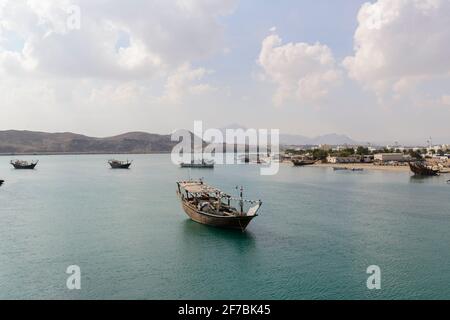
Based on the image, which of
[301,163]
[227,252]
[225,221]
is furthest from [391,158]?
[227,252]

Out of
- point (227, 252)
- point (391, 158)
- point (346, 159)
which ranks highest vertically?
point (391, 158)

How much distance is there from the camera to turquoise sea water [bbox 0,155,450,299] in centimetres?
2184

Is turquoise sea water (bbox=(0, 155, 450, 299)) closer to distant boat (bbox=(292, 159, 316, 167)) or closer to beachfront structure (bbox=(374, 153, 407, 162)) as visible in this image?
beachfront structure (bbox=(374, 153, 407, 162))

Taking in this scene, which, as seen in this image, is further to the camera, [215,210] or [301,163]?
[301,163]

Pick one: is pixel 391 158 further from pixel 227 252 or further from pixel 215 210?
pixel 227 252

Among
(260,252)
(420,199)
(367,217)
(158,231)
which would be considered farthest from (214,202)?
(420,199)

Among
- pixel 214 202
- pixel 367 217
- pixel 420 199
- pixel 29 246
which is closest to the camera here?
pixel 29 246

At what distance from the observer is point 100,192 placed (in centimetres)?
6619

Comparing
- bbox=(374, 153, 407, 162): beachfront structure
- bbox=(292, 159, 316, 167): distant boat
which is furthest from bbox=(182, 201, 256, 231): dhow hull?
bbox=(374, 153, 407, 162): beachfront structure

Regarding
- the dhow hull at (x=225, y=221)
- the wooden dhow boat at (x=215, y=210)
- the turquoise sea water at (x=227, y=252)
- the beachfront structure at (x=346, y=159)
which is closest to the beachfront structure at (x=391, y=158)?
the beachfront structure at (x=346, y=159)

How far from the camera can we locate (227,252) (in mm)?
28547
